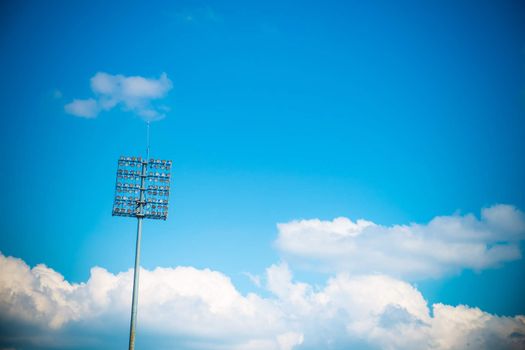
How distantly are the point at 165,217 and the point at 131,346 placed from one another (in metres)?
11.8

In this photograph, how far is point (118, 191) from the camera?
44.8 m

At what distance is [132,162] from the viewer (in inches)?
1797

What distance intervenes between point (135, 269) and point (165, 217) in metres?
5.69

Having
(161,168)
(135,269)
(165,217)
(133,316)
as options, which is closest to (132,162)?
(161,168)

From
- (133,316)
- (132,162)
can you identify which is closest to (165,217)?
(132,162)

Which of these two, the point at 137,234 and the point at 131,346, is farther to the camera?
the point at 137,234

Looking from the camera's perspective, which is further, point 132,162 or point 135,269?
point 132,162

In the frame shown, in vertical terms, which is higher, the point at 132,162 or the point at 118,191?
the point at 132,162

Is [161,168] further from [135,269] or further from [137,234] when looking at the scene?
[135,269]

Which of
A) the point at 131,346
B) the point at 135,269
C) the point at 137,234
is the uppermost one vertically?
the point at 137,234

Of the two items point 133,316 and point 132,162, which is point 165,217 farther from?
point 133,316

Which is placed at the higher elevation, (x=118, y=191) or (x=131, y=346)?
(x=118, y=191)

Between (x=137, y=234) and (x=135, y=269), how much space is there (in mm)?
3413

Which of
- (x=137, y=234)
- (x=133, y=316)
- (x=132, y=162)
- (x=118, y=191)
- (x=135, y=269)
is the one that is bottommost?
(x=133, y=316)
